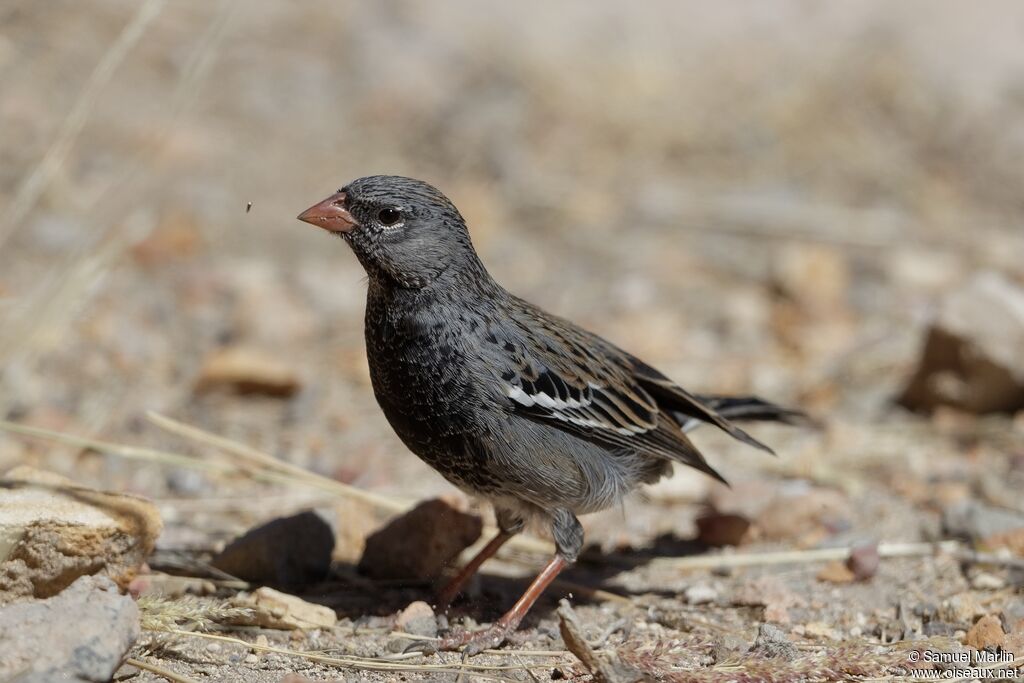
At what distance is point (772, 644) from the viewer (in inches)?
181

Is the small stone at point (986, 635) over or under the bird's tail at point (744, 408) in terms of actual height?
under

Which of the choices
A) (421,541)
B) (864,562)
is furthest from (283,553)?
(864,562)

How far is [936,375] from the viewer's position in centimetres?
725

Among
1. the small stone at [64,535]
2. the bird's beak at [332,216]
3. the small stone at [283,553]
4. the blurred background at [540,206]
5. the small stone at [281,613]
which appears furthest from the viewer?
the blurred background at [540,206]

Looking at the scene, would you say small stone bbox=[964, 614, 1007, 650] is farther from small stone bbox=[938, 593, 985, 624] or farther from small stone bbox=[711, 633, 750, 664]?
small stone bbox=[711, 633, 750, 664]

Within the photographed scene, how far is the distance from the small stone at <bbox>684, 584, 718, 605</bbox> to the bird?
550 mm

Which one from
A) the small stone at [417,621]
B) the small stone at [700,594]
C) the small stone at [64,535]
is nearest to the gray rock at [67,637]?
the small stone at [64,535]

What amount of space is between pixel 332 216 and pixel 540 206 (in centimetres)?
544

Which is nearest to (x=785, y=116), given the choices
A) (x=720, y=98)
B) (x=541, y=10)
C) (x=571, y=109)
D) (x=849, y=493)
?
(x=720, y=98)

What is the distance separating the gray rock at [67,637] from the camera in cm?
356

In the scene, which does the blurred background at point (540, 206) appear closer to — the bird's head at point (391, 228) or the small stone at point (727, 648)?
the bird's head at point (391, 228)

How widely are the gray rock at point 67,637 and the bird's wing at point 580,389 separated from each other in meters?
1.74

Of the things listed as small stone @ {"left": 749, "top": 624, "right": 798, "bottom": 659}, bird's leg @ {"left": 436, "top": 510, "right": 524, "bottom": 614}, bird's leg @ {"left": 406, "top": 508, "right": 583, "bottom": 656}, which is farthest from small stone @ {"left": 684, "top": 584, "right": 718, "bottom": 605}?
bird's leg @ {"left": 436, "top": 510, "right": 524, "bottom": 614}

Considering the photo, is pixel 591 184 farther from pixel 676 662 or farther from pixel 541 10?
pixel 676 662
